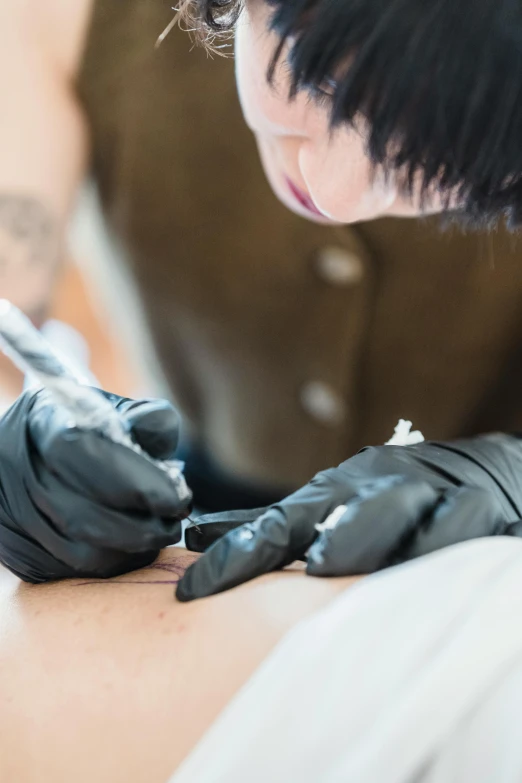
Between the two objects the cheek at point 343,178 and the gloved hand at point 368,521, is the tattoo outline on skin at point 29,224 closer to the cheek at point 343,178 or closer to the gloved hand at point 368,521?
the cheek at point 343,178

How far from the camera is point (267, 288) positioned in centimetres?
98

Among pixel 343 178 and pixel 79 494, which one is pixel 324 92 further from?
pixel 79 494

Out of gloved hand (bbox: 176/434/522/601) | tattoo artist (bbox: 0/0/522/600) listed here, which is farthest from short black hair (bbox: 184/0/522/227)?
gloved hand (bbox: 176/434/522/601)

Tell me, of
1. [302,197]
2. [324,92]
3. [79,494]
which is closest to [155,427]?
[79,494]

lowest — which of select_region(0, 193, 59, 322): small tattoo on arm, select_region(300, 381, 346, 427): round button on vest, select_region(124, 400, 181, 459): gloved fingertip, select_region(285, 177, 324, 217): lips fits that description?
select_region(300, 381, 346, 427): round button on vest

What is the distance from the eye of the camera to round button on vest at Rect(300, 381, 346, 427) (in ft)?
3.33

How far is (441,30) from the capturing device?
40 cm

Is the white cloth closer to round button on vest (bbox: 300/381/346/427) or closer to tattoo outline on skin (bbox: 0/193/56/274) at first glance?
round button on vest (bbox: 300/381/346/427)

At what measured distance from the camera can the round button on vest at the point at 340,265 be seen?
2.93ft

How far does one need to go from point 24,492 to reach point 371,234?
0.64 m

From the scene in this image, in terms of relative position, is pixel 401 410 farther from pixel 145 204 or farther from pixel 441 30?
pixel 441 30

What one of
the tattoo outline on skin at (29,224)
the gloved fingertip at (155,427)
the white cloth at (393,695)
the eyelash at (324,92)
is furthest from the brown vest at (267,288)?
the white cloth at (393,695)

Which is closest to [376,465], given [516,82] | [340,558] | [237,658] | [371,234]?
[340,558]

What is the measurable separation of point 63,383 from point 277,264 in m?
0.57
